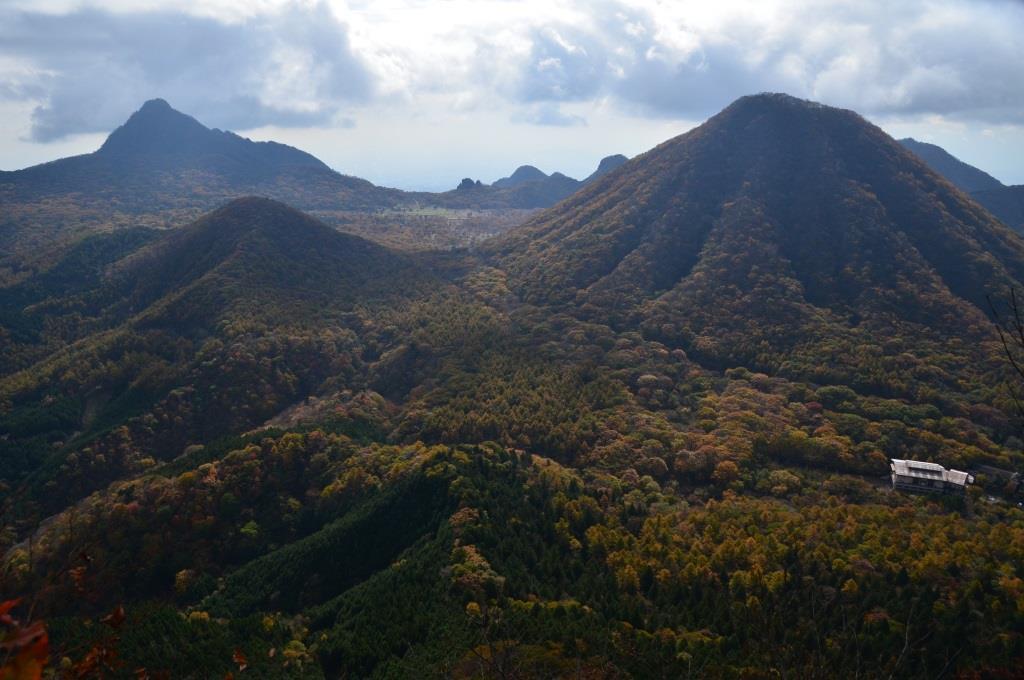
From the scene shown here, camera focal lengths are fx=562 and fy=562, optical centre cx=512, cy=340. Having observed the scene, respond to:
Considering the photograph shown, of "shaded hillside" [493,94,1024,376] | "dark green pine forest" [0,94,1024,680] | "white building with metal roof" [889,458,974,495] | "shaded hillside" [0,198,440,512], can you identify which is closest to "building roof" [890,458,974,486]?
"white building with metal roof" [889,458,974,495]

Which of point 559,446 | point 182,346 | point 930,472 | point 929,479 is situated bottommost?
point 559,446

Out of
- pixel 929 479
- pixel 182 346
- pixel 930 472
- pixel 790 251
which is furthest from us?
pixel 790 251

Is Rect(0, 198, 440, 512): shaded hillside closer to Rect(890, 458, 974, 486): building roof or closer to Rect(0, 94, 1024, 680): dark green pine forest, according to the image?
Rect(0, 94, 1024, 680): dark green pine forest

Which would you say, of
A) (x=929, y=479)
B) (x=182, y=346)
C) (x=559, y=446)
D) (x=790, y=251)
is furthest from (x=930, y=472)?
(x=182, y=346)

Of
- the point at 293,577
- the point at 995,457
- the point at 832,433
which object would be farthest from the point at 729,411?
the point at 293,577

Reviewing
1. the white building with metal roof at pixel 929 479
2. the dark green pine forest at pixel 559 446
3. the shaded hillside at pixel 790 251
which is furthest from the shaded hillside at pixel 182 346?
the white building with metal roof at pixel 929 479

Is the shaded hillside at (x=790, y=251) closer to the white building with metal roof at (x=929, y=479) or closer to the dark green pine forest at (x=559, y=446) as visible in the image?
the dark green pine forest at (x=559, y=446)

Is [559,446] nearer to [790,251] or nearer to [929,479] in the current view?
[929,479]
